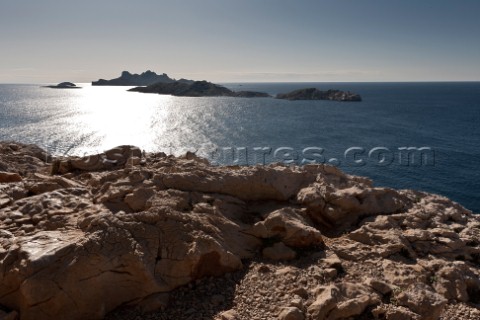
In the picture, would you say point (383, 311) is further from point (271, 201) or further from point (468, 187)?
point (468, 187)

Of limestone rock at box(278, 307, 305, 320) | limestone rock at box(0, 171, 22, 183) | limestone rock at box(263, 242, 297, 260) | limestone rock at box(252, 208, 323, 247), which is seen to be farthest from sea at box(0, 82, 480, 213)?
limestone rock at box(0, 171, 22, 183)

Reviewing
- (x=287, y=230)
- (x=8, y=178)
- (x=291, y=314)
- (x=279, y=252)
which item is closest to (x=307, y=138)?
(x=287, y=230)

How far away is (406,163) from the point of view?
68438 millimetres

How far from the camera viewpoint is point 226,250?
15.7m

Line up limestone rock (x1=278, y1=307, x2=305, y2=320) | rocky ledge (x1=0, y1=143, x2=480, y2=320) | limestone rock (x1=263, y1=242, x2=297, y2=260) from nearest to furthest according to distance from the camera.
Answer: limestone rock (x1=278, y1=307, x2=305, y2=320) → rocky ledge (x1=0, y1=143, x2=480, y2=320) → limestone rock (x1=263, y1=242, x2=297, y2=260)

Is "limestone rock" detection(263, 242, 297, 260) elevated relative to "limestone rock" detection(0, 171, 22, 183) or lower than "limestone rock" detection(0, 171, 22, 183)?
lower

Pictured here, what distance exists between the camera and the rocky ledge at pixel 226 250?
13117 millimetres

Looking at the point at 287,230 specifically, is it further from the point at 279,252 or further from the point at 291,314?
the point at 291,314

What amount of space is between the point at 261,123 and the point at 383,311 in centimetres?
11272

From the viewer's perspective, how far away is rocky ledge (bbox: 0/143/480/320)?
13.1 meters

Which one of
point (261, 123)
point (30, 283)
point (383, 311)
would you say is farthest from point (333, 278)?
point (261, 123)

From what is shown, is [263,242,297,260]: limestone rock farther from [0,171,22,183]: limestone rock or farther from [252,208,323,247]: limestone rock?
[0,171,22,183]: limestone rock

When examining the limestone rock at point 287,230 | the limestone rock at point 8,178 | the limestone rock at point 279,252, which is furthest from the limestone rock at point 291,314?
the limestone rock at point 8,178

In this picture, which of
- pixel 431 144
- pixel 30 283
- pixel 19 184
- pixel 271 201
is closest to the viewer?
pixel 30 283
